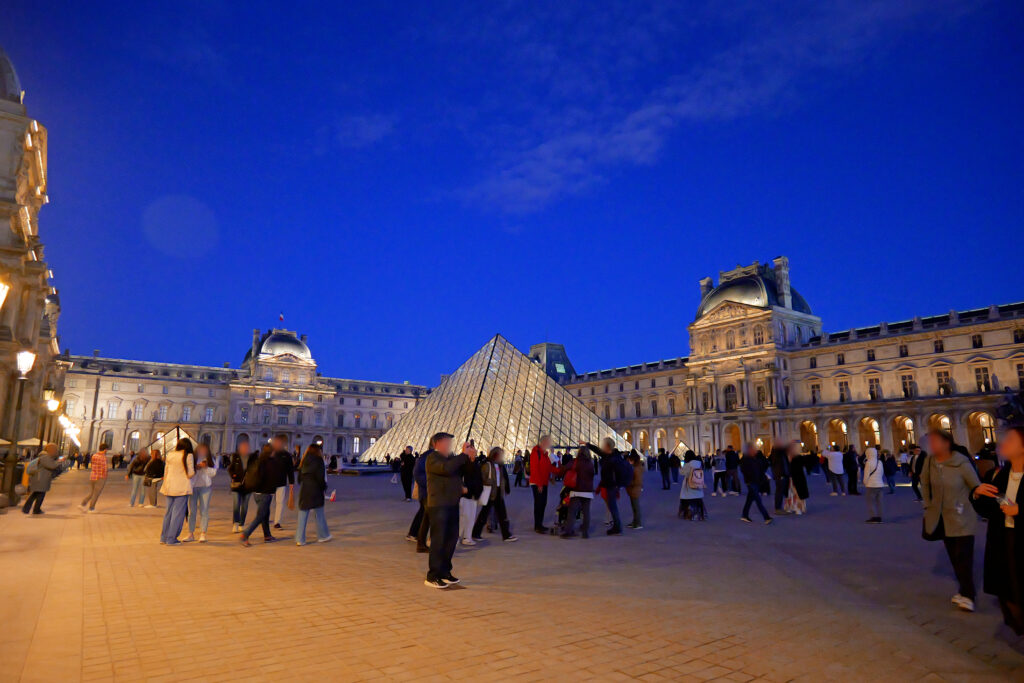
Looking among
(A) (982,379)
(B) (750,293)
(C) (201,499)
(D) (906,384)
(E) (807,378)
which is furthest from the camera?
(B) (750,293)

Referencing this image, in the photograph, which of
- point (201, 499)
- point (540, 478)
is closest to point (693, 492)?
point (540, 478)

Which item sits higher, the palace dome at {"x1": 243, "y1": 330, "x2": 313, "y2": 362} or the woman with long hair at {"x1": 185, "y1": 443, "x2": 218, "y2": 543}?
the palace dome at {"x1": 243, "y1": 330, "x2": 313, "y2": 362}

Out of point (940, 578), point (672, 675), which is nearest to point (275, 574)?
point (672, 675)

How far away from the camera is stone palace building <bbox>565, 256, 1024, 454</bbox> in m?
36.8

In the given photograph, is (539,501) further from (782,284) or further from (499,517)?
(782,284)

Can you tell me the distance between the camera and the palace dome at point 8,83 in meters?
21.9

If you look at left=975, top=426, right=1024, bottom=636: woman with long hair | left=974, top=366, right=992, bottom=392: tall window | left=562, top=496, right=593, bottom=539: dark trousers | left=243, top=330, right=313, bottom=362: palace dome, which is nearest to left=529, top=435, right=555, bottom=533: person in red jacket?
left=562, top=496, right=593, bottom=539: dark trousers

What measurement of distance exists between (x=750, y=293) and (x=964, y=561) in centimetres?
4620

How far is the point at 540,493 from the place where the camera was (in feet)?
28.9

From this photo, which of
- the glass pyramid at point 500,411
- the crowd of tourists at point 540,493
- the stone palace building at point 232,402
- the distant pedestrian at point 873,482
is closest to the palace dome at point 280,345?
the stone palace building at point 232,402

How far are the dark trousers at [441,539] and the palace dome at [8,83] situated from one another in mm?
25607

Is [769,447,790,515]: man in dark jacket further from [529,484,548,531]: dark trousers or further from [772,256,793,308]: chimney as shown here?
[772,256,793,308]: chimney

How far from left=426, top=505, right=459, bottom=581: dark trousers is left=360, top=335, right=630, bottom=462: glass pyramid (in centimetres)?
1642

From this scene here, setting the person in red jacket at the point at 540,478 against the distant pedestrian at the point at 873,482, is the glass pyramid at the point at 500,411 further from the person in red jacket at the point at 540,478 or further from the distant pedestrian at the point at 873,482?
the distant pedestrian at the point at 873,482
